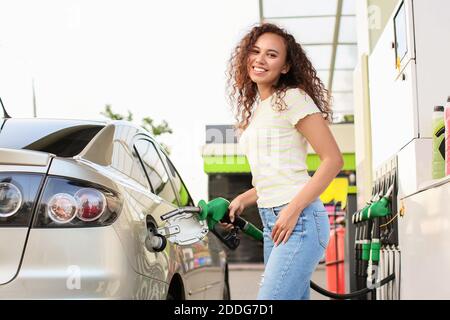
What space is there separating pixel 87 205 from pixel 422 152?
7.50 feet

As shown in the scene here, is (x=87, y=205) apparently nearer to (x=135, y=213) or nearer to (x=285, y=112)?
(x=135, y=213)

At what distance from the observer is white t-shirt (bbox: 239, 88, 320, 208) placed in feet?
9.59

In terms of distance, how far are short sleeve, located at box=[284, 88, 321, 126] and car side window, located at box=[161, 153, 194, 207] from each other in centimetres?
189

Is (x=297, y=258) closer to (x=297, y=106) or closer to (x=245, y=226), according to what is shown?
(x=297, y=106)

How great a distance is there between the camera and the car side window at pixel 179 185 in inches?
190

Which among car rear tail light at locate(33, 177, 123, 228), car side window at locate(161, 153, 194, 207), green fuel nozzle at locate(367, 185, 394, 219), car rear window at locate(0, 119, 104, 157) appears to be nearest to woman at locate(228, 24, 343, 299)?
car rear tail light at locate(33, 177, 123, 228)

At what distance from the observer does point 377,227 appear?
19.0 ft

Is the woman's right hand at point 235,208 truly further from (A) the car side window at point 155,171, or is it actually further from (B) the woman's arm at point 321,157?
(A) the car side window at point 155,171

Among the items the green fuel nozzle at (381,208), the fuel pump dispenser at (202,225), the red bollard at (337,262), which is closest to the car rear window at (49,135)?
the fuel pump dispenser at (202,225)

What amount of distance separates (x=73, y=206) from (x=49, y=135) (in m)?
0.62

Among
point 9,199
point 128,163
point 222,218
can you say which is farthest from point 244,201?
point 9,199

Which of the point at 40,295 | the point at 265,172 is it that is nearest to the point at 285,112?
the point at 265,172

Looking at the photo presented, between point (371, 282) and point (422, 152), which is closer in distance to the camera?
point (422, 152)

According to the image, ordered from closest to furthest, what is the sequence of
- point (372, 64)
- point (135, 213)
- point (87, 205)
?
point (87, 205) < point (135, 213) < point (372, 64)
